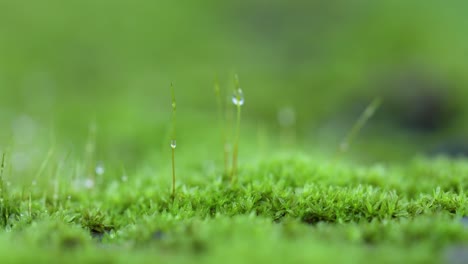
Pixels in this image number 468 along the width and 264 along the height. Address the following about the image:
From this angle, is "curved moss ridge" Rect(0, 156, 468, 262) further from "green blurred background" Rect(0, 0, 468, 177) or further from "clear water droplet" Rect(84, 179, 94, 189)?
"green blurred background" Rect(0, 0, 468, 177)

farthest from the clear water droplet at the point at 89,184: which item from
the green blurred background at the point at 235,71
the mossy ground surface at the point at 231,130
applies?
the green blurred background at the point at 235,71

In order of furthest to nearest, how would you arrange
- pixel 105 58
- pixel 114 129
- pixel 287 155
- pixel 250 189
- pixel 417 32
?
pixel 105 58, pixel 417 32, pixel 114 129, pixel 287 155, pixel 250 189

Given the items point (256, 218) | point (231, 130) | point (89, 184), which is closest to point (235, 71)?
point (231, 130)

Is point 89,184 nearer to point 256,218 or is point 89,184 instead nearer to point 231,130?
point 256,218

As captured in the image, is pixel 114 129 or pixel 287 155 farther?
pixel 114 129

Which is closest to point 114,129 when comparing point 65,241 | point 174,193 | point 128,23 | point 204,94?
point 204,94

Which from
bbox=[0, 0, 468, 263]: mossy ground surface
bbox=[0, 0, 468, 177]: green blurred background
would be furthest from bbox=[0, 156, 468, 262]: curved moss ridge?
bbox=[0, 0, 468, 177]: green blurred background

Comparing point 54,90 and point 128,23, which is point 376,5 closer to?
point 128,23

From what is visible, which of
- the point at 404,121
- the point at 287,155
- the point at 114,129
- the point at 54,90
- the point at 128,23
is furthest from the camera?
the point at 128,23
